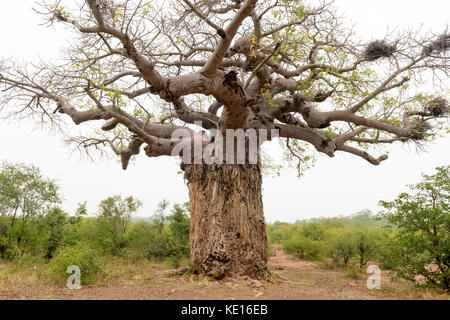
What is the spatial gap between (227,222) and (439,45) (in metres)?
4.72

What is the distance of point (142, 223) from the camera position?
1138 centimetres

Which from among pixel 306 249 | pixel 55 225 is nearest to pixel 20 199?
pixel 55 225

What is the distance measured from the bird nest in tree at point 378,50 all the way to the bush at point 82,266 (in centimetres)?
614

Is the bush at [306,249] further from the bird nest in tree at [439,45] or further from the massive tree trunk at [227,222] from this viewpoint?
the bird nest in tree at [439,45]

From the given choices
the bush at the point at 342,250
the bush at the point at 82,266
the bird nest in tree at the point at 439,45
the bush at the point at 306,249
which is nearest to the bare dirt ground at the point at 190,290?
the bush at the point at 82,266

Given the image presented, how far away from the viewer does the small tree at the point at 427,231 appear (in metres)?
4.98

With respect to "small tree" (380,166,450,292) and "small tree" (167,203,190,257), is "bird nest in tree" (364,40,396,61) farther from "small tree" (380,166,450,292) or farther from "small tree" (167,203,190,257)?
"small tree" (167,203,190,257)

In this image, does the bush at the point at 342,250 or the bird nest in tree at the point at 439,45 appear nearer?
the bird nest in tree at the point at 439,45

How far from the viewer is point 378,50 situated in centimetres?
585

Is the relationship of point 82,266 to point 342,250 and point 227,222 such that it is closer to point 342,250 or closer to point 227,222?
point 227,222

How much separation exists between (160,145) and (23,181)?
192 inches

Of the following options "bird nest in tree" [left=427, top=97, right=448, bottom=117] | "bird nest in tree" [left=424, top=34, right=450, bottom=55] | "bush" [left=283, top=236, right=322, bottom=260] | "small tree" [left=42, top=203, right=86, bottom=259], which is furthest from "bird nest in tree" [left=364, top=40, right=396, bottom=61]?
"small tree" [left=42, top=203, right=86, bottom=259]
